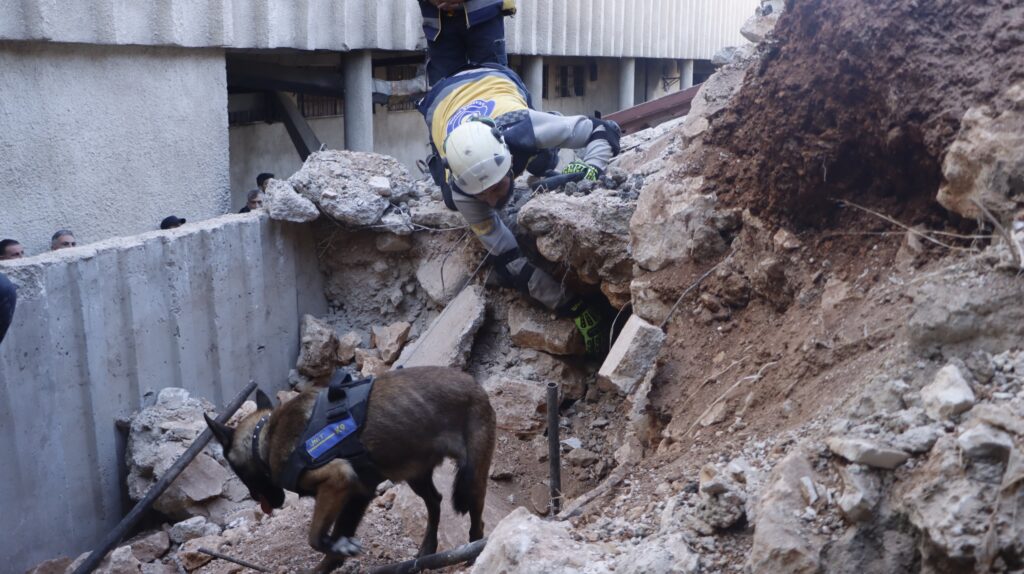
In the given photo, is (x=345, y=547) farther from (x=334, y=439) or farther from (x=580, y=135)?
(x=580, y=135)

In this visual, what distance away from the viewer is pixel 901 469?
257 centimetres

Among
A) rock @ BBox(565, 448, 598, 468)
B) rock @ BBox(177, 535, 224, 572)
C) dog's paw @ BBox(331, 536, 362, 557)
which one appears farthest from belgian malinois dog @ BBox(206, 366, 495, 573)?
rock @ BBox(565, 448, 598, 468)

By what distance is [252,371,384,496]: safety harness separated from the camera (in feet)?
15.1

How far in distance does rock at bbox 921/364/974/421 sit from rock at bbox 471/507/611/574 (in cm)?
103

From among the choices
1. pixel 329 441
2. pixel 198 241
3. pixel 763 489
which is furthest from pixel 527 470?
pixel 763 489

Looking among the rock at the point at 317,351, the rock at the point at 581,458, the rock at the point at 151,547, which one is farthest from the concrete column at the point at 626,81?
the rock at the point at 151,547

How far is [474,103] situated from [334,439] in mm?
3217

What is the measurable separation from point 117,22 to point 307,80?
10.7ft

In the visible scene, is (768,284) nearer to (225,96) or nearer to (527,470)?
(527,470)

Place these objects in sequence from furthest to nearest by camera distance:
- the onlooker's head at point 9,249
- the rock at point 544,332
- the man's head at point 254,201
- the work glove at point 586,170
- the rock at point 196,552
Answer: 1. the man's head at point 254,201
2. the work glove at point 586,170
3. the rock at point 544,332
4. the onlooker's head at point 9,249
5. the rock at point 196,552

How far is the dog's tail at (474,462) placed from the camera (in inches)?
194

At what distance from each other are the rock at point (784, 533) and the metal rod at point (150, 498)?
397 cm

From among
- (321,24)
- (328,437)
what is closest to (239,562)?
(328,437)

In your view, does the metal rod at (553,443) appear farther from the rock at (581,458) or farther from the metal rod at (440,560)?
the rock at (581,458)
